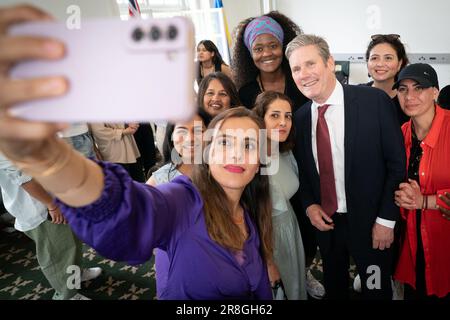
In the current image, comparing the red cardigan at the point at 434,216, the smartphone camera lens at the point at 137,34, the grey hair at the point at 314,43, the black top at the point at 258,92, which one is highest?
the grey hair at the point at 314,43

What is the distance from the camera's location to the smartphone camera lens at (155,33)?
1.19 feet

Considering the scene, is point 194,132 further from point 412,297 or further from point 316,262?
point 316,262

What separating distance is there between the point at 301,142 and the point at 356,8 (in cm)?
394

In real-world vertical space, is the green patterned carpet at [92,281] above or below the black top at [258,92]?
below

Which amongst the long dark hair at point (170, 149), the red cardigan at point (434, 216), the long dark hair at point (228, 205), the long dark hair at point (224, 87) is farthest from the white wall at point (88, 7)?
the red cardigan at point (434, 216)

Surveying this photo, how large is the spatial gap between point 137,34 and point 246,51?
81.1 inches

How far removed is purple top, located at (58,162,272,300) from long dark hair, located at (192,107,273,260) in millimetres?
39

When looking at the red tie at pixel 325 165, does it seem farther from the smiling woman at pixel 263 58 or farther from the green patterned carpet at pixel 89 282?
the green patterned carpet at pixel 89 282

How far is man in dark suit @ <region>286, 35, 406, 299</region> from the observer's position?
1.40 meters

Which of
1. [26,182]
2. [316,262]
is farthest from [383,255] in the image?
[26,182]

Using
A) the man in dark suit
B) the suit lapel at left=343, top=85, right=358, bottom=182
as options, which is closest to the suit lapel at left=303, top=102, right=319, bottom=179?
the man in dark suit

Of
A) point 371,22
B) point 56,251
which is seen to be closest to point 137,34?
point 56,251

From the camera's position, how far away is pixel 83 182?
53cm

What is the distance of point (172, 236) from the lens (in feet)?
2.90
